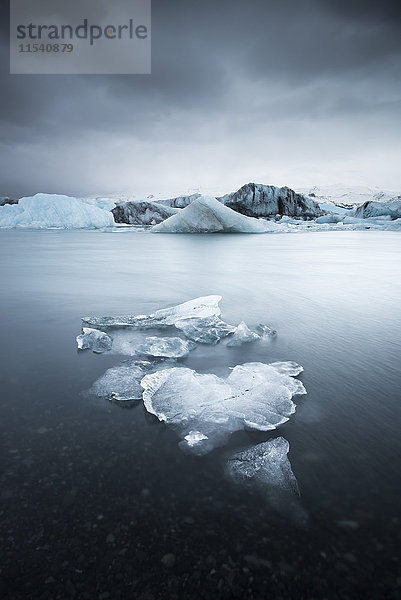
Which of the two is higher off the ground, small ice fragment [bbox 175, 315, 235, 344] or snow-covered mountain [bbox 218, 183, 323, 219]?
snow-covered mountain [bbox 218, 183, 323, 219]

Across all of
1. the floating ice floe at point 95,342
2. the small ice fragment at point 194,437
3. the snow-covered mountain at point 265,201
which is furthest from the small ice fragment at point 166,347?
the snow-covered mountain at point 265,201

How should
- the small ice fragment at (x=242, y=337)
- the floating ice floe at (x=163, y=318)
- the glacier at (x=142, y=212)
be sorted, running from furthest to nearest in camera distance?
1. the glacier at (x=142, y=212)
2. the floating ice floe at (x=163, y=318)
3. the small ice fragment at (x=242, y=337)

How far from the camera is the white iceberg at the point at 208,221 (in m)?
18.8

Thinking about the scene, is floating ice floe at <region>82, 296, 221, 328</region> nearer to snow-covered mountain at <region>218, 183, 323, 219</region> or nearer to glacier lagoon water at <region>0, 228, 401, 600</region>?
glacier lagoon water at <region>0, 228, 401, 600</region>

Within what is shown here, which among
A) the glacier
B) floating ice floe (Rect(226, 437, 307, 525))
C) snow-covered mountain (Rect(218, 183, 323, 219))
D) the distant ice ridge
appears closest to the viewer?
floating ice floe (Rect(226, 437, 307, 525))

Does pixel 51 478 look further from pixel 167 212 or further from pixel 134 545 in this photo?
pixel 167 212

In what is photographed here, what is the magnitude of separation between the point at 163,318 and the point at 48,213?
28.0 metres

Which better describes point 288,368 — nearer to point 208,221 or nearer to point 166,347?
point 166,347

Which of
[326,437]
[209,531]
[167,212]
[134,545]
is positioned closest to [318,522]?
[209,531]

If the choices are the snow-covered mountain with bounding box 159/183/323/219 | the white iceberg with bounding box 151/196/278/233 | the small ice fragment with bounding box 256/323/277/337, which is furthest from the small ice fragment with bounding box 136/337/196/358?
the snow-covered mountain with bounding box 159/183/323/219

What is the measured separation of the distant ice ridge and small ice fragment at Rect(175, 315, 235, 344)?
27.7m

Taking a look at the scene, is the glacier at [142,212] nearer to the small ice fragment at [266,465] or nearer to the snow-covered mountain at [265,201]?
the snow-covered mountain at [265,201]

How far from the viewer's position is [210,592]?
83cm

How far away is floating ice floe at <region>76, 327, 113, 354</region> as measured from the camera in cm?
236
